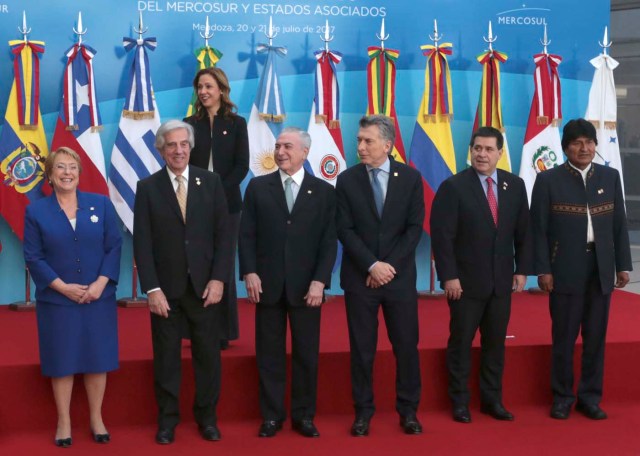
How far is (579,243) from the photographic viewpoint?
407cm

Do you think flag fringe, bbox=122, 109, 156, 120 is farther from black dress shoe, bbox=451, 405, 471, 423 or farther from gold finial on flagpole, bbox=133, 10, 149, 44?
black dress shoe, bbox=451, 405, 471, 423

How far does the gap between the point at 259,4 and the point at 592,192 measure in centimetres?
305

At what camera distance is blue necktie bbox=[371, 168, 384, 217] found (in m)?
3.83

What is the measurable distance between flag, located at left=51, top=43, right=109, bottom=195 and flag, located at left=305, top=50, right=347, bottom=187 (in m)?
1.40

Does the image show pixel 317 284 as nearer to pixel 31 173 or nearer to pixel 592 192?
pixel 592 192

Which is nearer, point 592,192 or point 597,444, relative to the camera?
point 597,444

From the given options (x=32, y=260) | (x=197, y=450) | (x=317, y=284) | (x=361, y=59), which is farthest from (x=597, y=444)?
(x=361, y=59)

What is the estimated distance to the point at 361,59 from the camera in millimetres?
6406

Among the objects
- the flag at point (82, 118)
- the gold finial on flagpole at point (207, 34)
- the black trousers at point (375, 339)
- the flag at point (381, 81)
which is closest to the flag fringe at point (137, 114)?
the flag at point (82, 118)

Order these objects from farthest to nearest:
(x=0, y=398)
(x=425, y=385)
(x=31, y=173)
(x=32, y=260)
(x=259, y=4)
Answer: (x=259, y=4) < (x=31, y=173) < (x=425, y=385) < (x=0, y=398) < (x=32, y=260)

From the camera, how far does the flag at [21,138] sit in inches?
224

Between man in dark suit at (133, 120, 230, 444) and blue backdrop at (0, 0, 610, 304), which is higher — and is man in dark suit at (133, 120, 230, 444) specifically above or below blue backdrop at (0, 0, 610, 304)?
below

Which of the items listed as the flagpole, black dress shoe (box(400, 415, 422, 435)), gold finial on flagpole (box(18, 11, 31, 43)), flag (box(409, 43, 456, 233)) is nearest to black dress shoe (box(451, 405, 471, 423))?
black dress shoe (box(400, 415, 422, 435))

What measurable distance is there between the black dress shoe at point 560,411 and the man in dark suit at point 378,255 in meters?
0.71
